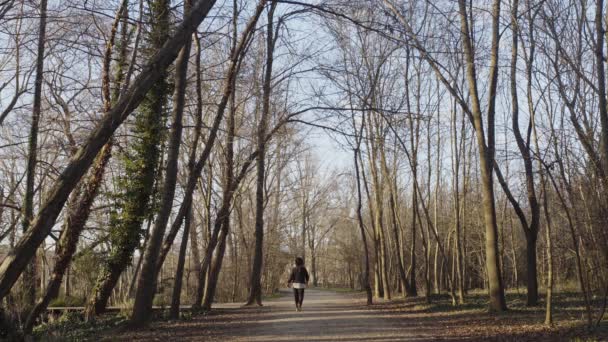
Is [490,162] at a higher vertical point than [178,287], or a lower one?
higher

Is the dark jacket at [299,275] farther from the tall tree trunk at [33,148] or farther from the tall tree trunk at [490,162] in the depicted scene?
the tall tree trunk at [33,148]

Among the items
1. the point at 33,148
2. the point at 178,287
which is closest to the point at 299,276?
the point at 178,287

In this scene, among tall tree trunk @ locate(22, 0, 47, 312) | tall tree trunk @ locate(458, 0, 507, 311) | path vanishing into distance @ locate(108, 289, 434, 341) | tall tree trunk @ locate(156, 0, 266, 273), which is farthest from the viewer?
tall tree trunk @ locate(156, 0, 266, 273)

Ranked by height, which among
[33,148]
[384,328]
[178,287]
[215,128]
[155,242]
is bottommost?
[384,328]

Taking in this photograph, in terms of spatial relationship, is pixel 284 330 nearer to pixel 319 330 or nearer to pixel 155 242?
pixel 319 330

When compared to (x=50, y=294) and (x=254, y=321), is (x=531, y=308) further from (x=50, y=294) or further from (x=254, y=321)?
(x=50, y=294)

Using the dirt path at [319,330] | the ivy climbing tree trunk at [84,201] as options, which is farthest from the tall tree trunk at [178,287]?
the ivy climbing tree trunk at [84,201]

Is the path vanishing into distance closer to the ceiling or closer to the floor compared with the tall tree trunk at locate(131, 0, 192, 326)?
closer to the floor

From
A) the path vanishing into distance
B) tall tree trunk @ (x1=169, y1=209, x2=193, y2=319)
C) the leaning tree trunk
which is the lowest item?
the path vanishing into distance

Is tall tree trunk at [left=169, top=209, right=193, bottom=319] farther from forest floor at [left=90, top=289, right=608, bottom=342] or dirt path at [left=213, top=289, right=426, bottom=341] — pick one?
dirt path at [left=213, top=289, right=426, bottom=341]

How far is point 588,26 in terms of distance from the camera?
37.9ft

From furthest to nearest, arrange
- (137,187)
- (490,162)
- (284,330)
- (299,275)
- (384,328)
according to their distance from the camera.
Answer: (137,187), (299,275), (490,162), (384,328), (284,330)

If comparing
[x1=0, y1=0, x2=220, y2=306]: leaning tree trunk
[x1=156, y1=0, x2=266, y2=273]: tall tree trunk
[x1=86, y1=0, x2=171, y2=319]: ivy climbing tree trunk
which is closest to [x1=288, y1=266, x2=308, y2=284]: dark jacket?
[x1=156, y1=0, x2=266, y2=273]: tall tree trunk

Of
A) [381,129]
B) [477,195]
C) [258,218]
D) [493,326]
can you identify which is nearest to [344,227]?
[477,195]
